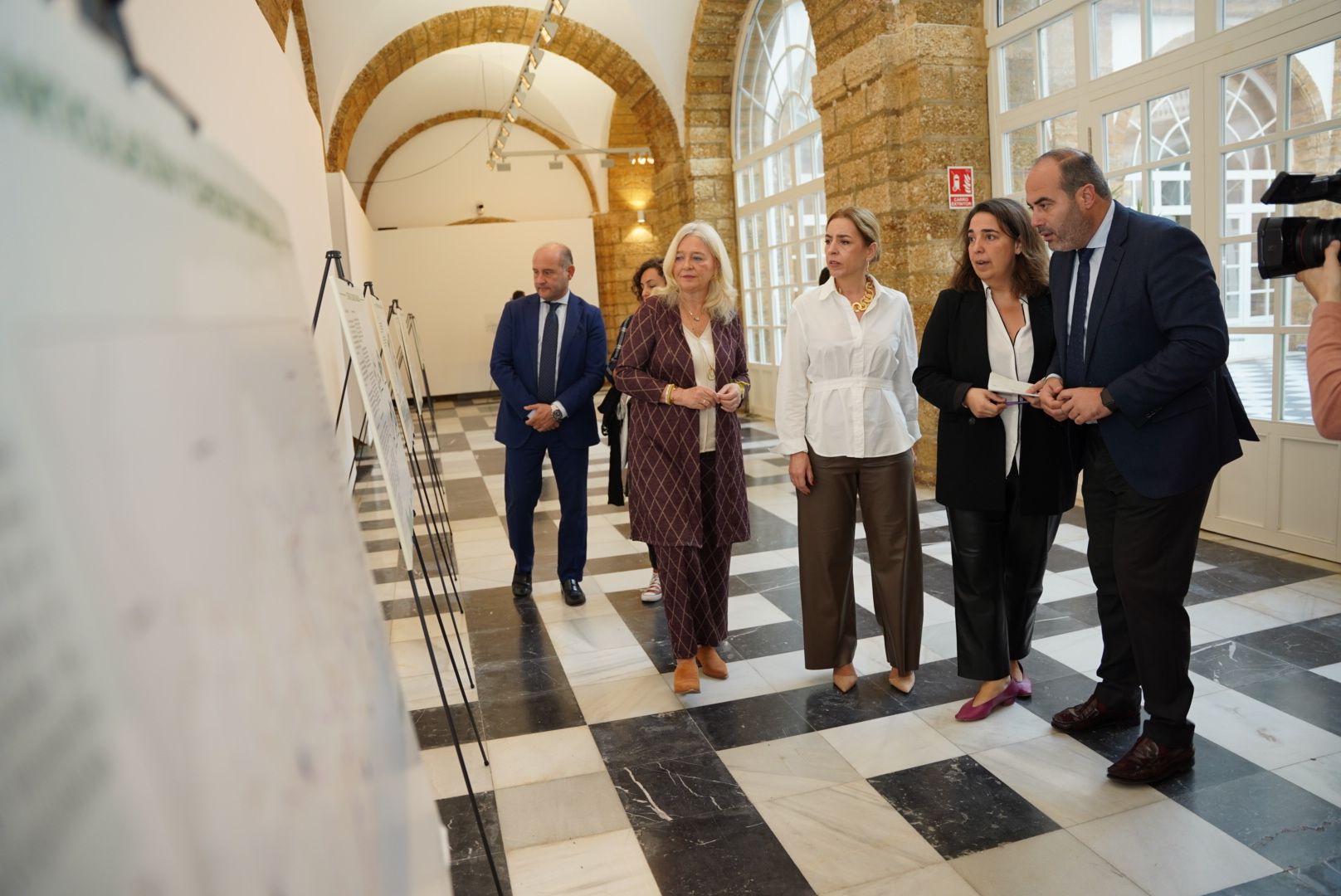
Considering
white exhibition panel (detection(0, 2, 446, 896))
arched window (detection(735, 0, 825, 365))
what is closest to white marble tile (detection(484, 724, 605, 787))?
white exhibition panel (detection(0, 2, 446, 896))

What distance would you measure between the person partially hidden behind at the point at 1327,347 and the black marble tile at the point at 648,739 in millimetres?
1872

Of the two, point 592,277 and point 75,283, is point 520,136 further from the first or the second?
point 75,283

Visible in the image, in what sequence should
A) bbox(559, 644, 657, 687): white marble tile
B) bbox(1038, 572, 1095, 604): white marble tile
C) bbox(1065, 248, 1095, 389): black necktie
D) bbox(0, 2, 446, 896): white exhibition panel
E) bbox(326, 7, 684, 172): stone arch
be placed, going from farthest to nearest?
bbox(326, 7, 684, 172): stone arch → bbox(1038, 572, 1095, 604): white marble tile → bbox(559, 644, 657, 687): white marble tile → bbox(1065, 248, 1095, 389): black necktie → bbox(0, 2, 446, 896): white exhibition panel

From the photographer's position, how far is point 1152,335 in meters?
2.53

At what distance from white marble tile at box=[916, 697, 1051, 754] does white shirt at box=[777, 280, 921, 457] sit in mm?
846

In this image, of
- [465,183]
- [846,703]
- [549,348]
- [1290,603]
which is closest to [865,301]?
[846,703]

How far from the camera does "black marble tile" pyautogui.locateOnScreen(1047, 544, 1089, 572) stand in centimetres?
462

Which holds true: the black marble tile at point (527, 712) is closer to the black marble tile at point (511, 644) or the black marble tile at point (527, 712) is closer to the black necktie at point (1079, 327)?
the black marble tile at point (511, 644)

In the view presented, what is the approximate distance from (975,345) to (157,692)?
112 inches

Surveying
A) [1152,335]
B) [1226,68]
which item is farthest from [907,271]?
[1152,335]

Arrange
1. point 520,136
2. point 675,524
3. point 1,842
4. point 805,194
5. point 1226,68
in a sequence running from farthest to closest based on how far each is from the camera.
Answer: point 520,136 < point 805,194 < point 1226,68 < point 675,524 < point 1,842

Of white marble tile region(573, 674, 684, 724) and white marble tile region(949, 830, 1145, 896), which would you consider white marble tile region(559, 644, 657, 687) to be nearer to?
white marble tile region(573, 674, 684, 724)

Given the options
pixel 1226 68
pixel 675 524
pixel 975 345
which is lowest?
pixel 675 524

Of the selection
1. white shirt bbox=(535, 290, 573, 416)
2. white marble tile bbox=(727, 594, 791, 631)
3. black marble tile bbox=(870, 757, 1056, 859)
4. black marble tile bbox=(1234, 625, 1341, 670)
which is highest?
white shirt bbox=(535, 290, 573, 416)
